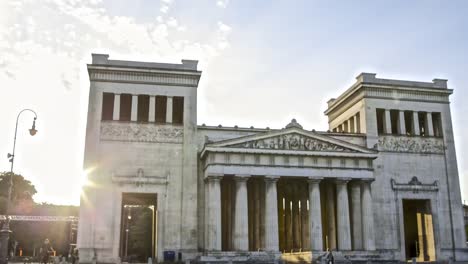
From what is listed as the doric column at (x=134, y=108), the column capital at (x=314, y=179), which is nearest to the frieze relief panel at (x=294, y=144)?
the column capital at (x=314, y=179)

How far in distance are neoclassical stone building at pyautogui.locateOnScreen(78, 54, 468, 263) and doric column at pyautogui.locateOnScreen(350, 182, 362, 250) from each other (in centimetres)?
14

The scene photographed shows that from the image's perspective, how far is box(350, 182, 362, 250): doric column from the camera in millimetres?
50906

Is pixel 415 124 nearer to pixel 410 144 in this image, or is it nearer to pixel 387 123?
pixel 410 144

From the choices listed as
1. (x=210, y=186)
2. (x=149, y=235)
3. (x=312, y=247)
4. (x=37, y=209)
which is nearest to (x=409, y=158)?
(x=312, y=247)

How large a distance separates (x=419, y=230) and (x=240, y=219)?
23797 mm

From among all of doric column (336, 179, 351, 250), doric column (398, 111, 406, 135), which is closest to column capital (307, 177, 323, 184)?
doric column (336, 179, 351, 250)

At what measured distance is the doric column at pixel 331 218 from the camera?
172ft

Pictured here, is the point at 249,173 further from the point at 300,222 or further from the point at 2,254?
the point at 2,254

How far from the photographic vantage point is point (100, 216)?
48.7 metres

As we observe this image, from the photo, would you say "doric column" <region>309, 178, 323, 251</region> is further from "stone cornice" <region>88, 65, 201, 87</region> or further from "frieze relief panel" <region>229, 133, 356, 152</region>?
"stone cornice" <region>88, 65, 201, 87</region>

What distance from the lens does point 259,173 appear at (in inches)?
1933

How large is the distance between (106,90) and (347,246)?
29125mm

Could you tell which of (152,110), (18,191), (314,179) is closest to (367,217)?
(314,179)

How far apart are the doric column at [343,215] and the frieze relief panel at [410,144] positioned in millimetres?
8335
